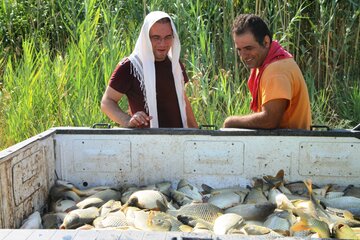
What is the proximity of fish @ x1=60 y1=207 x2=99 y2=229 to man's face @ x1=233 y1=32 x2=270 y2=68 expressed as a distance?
139 centimetres

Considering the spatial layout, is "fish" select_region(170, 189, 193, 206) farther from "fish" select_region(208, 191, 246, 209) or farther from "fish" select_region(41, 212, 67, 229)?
"fish" select_region(41, 212, 67, 229)

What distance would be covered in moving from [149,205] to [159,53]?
3.87 ft

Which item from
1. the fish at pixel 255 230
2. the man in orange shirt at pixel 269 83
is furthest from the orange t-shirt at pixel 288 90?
the fish at pixel 255 230

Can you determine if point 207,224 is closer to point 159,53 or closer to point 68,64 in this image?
point 159,53

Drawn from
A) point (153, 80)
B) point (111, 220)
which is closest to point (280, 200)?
point (111, 220)

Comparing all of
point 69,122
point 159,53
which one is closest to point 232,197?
point 159,53

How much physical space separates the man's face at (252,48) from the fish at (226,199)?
89 centimetres

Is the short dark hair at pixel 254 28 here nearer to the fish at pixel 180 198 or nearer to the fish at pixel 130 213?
the fish at pixel 180 198

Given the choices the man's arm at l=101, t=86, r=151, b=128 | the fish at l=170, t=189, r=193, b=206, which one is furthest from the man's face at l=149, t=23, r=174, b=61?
the fish at l=170, t=189, r=193, b=206

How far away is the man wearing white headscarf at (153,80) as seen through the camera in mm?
3125

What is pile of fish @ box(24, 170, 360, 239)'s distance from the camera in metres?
2.22

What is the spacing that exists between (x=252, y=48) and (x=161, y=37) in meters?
0.65

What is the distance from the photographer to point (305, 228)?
2084 millimetres

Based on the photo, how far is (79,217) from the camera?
2.43 metres
